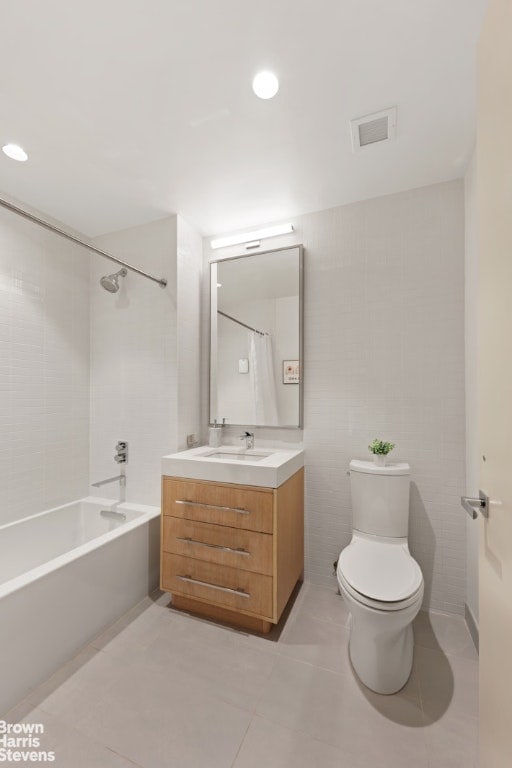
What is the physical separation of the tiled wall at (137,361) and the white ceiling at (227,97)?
1.28 ft

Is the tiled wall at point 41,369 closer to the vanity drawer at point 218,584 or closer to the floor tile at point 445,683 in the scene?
the vanity drawer at point 218,584

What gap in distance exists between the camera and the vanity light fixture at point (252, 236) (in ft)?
7.50

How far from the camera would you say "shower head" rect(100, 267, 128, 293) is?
2346 millimetres

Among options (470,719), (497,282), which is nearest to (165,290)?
(497,282)

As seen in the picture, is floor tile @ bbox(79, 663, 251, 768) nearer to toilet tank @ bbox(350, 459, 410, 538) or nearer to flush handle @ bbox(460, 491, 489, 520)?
toilet tank @ bbox(350, 459, 410, 538)

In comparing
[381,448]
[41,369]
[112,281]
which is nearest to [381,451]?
[381,448]

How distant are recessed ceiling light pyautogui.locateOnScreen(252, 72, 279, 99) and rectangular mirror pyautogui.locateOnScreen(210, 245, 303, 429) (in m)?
0.95

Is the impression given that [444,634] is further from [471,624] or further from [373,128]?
[373,128]

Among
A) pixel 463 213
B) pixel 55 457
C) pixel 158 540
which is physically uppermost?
pixel 463 213

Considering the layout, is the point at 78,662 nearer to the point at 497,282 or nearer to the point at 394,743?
the point at 394,743

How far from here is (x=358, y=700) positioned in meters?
1.36

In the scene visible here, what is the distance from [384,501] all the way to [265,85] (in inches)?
78.3

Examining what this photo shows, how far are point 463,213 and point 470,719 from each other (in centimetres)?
233

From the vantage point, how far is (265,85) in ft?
4.40
